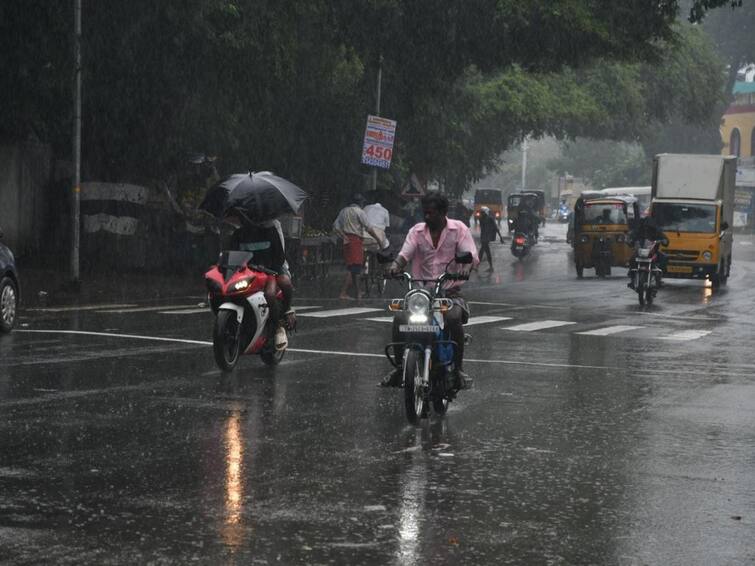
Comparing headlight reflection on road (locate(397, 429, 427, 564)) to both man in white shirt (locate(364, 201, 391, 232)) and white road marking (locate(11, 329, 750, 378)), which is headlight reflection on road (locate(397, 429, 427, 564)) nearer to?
white road marking (locate(11, 329, 750, 378))

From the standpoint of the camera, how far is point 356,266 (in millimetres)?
26594

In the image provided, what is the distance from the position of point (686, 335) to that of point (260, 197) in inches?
326

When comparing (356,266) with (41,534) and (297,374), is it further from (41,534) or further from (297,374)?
(41,534)

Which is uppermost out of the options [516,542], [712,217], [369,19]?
[369,19]

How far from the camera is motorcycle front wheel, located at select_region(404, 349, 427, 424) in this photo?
1062cm

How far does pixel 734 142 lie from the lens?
10869 cm

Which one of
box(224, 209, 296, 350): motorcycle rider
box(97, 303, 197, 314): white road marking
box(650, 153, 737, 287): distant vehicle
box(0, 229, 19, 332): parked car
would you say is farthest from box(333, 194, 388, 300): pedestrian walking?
box(224, 209, 296, 350): motorcycle rider

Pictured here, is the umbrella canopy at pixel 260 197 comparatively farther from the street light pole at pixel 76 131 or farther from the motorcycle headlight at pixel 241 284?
the street light pole at pixel 76 131

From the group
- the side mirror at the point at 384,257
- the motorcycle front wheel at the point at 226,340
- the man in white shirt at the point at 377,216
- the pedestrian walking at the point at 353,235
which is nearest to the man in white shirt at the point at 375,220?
the man in white shirt at the point at 377,216

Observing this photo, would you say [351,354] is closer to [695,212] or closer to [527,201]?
[695,212]

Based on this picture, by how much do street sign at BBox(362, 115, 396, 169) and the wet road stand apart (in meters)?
18.2

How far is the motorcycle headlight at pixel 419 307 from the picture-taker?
10.8 m

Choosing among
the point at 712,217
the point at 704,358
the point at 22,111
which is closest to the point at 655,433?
the point at 704,358

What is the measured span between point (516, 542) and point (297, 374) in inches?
284
